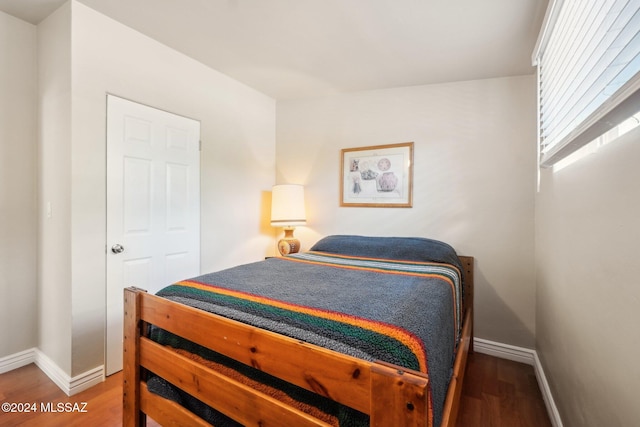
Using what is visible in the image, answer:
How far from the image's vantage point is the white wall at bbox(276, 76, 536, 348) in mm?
2262

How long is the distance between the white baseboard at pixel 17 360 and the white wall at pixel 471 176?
254 cm

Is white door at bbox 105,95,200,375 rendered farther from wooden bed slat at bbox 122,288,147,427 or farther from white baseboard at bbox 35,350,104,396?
wooden bed slat at bbox 122,288,147,427

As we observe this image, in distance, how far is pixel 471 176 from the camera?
2426mm

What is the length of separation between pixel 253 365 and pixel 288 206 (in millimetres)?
2046

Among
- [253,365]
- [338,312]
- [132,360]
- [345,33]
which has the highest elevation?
[345,33]

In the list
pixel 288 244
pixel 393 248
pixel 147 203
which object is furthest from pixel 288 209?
pixel 147 203

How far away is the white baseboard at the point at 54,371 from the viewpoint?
1766mm

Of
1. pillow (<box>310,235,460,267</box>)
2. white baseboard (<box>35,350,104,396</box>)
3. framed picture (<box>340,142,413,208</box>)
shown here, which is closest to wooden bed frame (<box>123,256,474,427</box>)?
white baseboard (<box>35,350,104,396</box>)

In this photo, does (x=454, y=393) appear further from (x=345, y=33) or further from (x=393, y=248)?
(x=345, y=33)

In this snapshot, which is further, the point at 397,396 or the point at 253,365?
the point at 253,365

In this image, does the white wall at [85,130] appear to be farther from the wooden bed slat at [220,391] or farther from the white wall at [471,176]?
the white wall at [471,176]

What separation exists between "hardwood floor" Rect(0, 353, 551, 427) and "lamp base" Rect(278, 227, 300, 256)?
5.21 feet

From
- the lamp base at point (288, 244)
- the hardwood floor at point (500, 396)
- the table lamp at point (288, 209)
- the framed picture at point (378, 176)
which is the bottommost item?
the hardwood floor at point (500, 396)

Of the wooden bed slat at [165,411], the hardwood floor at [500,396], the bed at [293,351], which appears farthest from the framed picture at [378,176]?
the wooden bed slat at [165,411]
